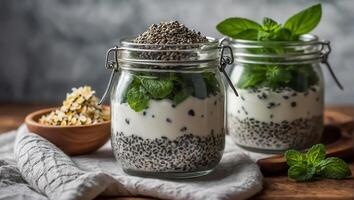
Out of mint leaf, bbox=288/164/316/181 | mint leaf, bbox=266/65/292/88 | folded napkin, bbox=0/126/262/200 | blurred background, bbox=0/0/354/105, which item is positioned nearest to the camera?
folded napkin, bbox=0/126/262/200

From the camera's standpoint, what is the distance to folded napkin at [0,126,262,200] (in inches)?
36.1

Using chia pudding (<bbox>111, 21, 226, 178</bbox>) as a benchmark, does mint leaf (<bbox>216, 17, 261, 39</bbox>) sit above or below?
above

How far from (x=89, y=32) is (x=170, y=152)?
83 centimetres

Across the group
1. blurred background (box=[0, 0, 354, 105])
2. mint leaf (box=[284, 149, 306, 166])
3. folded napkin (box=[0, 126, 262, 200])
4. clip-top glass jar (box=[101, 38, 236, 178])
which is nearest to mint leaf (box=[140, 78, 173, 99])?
clip-top glass jar (box=[101, 38, 236, 178])

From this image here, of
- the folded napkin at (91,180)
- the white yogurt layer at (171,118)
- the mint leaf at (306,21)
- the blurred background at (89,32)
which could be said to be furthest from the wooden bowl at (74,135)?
the blurred background at (89,32)

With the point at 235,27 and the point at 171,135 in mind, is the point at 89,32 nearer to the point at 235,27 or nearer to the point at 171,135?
the point at 235,27

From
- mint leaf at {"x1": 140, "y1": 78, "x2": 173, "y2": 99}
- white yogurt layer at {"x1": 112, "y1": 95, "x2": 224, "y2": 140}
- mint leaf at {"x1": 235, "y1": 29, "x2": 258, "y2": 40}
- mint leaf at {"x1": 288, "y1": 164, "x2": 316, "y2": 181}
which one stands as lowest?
mint leaf at {"x1": 288, "y1": 164, "x2": 316, "y2": 181}

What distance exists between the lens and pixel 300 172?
103 centimetres

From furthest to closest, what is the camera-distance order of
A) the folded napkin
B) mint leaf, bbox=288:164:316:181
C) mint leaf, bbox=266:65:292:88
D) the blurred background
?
the blurred background → mint leaf, bbox=266:65:292:88 → mint leaf, bbox=288:164:316:181 → the folded napkin

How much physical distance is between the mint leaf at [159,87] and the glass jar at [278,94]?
239 millimetres

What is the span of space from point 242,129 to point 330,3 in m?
0.62

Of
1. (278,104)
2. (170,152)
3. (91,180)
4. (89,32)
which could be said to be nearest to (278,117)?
(278,104)

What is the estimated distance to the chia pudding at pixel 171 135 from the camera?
38.4 inches

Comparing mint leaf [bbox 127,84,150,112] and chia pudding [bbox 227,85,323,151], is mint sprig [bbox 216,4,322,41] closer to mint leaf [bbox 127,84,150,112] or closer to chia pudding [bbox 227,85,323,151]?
chia pudding [bbox 227,85,323,151]
